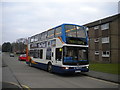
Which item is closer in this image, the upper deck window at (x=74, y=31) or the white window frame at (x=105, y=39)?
the upper deck window at (x=74, y=31)

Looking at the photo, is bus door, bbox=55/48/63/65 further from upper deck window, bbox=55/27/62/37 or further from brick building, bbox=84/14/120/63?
brick building, bbox=84/14/120/63

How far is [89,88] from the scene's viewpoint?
27.4 ft

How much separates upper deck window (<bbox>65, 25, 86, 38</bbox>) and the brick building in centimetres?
1531

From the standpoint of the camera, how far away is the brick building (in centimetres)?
2708

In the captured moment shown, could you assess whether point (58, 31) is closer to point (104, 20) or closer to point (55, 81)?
point (55, 81)

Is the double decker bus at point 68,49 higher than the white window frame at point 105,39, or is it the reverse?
the white window frame at point 105,39

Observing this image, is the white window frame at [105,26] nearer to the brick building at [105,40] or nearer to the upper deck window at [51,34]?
the brick building at [105,40]

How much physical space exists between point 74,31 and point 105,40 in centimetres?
1777

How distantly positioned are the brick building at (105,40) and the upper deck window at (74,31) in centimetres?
1531

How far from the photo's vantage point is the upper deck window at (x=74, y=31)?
12.7 meters

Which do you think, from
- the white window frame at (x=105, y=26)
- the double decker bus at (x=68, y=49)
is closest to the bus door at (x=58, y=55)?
the double decker bus at (x=68, y=49)

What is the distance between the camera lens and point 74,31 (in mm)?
12961

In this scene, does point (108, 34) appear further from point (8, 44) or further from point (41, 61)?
point (8, 44)

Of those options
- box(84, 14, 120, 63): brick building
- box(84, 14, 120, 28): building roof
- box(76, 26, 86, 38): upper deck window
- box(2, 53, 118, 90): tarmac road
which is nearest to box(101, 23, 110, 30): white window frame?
box(84, 14, 120, 63): brick building
